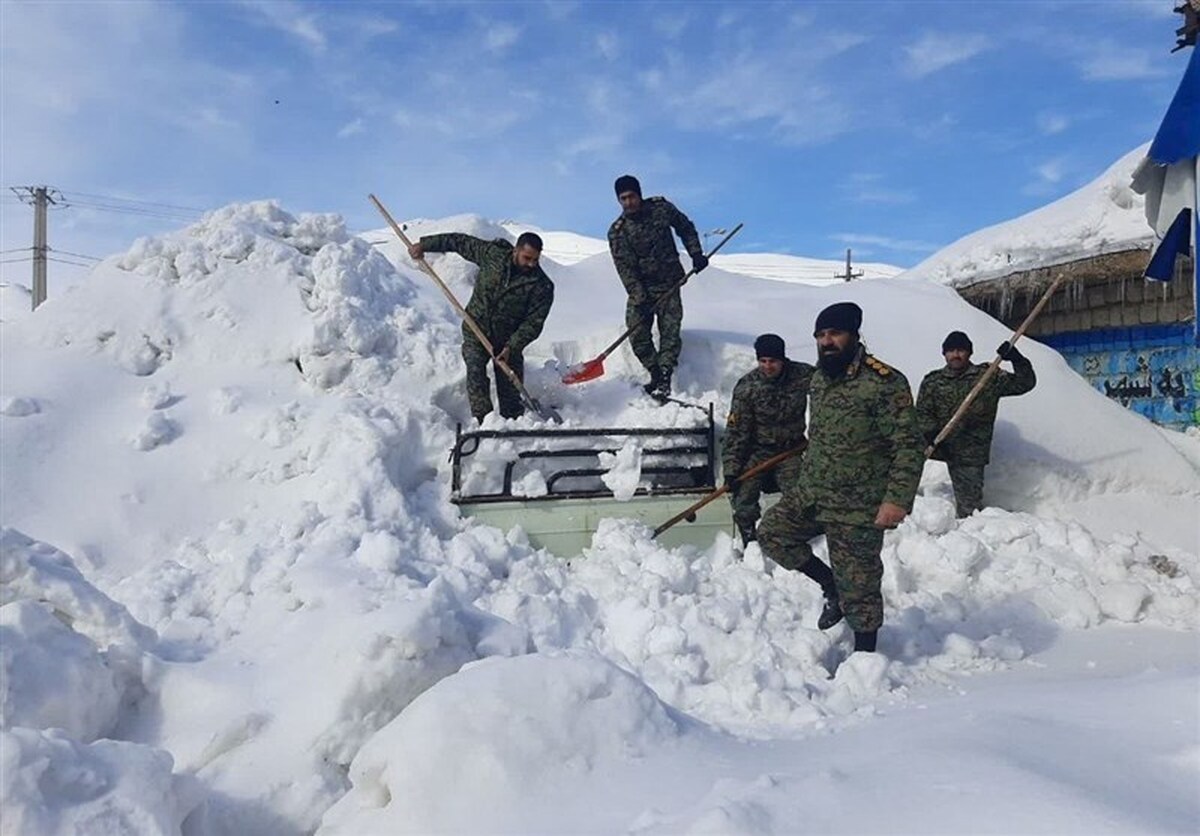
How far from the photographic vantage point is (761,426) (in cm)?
551

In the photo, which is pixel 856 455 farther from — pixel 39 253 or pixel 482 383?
pixel 39 253

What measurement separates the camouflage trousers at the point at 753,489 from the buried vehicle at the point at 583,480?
20 cm

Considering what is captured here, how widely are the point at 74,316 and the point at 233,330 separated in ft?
4.14

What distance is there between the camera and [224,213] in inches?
328

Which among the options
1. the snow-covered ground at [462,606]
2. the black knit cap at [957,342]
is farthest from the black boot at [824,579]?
the black knit cap at [957,342]

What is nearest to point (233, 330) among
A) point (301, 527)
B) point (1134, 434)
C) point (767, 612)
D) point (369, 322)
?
point (369, 322)

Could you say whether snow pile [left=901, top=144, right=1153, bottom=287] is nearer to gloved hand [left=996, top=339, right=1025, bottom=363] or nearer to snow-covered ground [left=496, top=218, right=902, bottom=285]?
gloved hand [left=996, top=339, right=1025, bottom=363]

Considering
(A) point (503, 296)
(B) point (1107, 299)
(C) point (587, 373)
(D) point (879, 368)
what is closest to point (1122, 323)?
(B) point (1107, 299)

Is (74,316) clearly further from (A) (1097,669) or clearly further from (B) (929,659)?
(A) (1097,669)

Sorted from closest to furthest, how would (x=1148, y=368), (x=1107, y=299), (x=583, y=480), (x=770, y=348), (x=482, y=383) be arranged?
1. (x=770, y=348)
2. (x=583, y=480)
3. (x=482, y=383)
4. (x=1148, y=368)
5. (x=1107, y=299)

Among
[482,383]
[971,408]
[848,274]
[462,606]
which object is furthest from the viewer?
[848,274]

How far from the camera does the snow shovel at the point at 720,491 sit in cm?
542

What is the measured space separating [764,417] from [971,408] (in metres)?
1.52

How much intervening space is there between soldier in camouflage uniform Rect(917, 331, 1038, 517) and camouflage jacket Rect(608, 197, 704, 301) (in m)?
2.12
